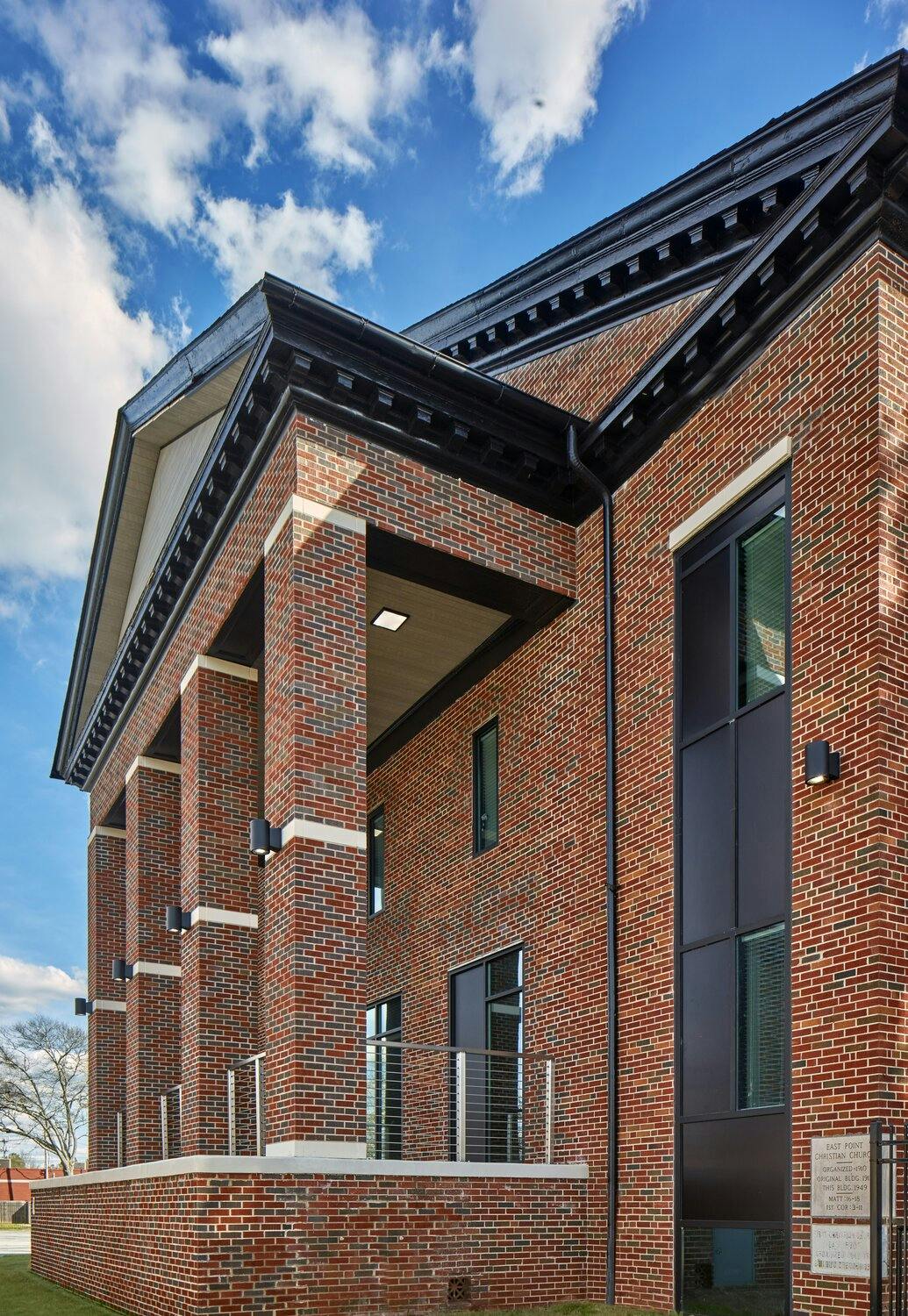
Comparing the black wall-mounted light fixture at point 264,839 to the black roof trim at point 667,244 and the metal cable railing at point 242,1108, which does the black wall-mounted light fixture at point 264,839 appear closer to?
the metal cable railing at point 242,1108

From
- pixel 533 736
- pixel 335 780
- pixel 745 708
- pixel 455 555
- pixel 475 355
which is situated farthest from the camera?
pixel 475 355

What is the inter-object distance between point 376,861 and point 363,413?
9.79 m

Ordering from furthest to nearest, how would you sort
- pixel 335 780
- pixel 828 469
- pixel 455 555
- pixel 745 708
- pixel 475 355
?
pixel 475 355 < pixel 455 555 < pixel 335 780 < pixel 745 708 < pixel 828 469

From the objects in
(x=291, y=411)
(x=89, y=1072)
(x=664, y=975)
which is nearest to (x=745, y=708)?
(x=664, y=975)

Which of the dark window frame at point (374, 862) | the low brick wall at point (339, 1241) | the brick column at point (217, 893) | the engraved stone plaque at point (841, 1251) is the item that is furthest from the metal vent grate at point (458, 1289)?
the dark window frame at point (374, 862)

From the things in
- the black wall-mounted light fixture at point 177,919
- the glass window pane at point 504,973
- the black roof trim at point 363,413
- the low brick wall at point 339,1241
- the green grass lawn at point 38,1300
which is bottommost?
the green grass lawn at point 38,1300

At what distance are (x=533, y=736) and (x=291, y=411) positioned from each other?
5.19m

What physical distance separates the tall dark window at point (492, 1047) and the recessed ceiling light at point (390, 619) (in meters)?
4.53

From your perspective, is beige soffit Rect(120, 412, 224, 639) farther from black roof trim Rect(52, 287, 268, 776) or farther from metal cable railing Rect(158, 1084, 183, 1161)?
metal cable railing Rect(158, 1084, 183, 1161)

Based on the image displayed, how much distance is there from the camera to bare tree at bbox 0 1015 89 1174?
5728 centimetres

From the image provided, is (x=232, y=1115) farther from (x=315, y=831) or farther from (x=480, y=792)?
(x=480, y=792)

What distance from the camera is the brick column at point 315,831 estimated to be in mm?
11242

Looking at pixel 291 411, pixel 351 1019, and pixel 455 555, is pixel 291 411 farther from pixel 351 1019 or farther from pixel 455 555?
pixel 351 1019

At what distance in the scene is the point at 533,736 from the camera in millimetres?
15320
